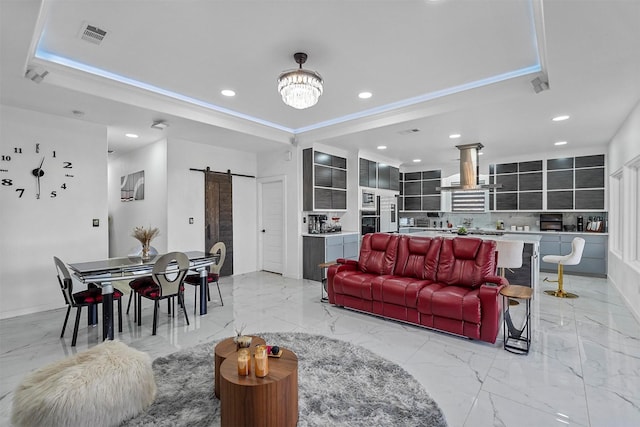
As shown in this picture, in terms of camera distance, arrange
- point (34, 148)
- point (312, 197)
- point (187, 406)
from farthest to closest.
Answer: point (312, 197) → point (34, 148) → point (187, 406)

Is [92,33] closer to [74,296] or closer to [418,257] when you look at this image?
[74,296]

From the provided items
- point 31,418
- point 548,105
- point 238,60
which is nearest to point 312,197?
point 238,60

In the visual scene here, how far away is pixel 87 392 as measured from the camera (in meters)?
1.89

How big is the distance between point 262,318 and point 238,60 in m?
2.93

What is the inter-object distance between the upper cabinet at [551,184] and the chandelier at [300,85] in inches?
246

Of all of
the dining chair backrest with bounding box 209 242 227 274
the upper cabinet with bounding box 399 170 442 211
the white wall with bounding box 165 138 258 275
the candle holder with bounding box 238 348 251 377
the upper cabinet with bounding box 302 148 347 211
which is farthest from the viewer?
the upper cabinet with bounding box 399 170 442 211

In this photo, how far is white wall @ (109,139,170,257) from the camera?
5688 mm

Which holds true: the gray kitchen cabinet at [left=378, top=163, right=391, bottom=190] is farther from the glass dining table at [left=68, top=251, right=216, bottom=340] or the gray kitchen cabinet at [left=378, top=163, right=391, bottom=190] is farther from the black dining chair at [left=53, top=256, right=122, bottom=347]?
the black dining chair at [left=53, top=256, right=122, bottom=347]

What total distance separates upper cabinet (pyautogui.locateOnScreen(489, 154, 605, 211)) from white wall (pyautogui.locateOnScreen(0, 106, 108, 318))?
8093 millimetres

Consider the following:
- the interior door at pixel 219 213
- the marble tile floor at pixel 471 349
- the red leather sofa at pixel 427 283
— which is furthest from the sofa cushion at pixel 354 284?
the interior door at pixel 219 213

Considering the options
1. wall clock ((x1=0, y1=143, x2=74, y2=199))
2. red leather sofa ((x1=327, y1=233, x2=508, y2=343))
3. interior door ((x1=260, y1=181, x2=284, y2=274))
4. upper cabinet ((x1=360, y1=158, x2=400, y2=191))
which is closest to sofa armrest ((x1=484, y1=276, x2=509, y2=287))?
red leather sofa ((x1=327, y1=233, x2=508, y2=343))

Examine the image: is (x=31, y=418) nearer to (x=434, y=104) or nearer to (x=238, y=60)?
(x=238, y=60)

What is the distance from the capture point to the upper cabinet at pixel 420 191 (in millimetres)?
8820

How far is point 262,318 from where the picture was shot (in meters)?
3.94
